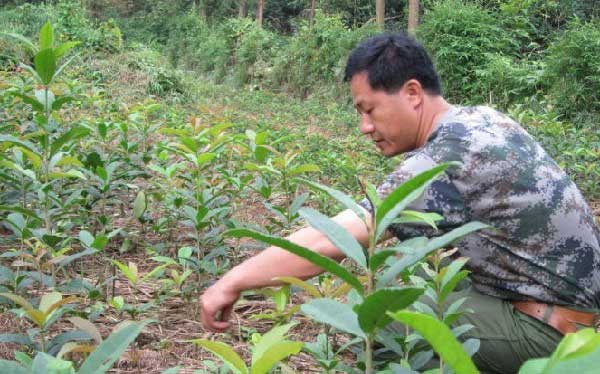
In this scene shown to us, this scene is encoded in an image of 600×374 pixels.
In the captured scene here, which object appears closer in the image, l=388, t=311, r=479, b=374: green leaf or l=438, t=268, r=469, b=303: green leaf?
l=388, t=311, r=479, b=374: green leaf

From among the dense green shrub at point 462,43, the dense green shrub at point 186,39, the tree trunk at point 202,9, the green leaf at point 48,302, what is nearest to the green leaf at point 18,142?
the green leaf at point 48,302

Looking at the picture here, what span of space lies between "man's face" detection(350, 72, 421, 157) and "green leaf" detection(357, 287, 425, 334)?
1321 millimetres

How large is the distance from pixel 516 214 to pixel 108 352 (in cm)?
155

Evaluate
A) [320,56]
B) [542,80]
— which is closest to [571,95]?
[542,80]

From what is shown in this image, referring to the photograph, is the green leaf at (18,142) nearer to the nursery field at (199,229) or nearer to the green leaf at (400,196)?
the nursery field at (199,229)

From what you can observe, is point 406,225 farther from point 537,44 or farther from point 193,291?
point 537,44

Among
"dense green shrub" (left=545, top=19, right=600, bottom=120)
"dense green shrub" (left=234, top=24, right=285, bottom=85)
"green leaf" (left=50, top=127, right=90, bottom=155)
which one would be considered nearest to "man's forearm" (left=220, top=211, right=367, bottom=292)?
"green leaf" (left=50, top=127, right=90, bottom=155)

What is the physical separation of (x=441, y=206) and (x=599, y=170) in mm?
3384

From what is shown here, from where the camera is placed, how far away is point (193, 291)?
8.27ft

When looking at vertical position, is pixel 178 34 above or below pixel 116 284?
below

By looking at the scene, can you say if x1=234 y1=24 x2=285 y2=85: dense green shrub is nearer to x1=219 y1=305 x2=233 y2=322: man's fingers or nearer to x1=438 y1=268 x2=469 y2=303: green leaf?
x1=219 y1=305 x2=233 y2=322: man's fingers

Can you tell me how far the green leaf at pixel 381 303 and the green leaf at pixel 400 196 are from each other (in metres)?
0.15

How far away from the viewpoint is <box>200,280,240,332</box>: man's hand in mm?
1704

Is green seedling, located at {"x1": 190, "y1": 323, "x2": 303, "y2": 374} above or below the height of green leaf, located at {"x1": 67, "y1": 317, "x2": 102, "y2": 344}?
above
